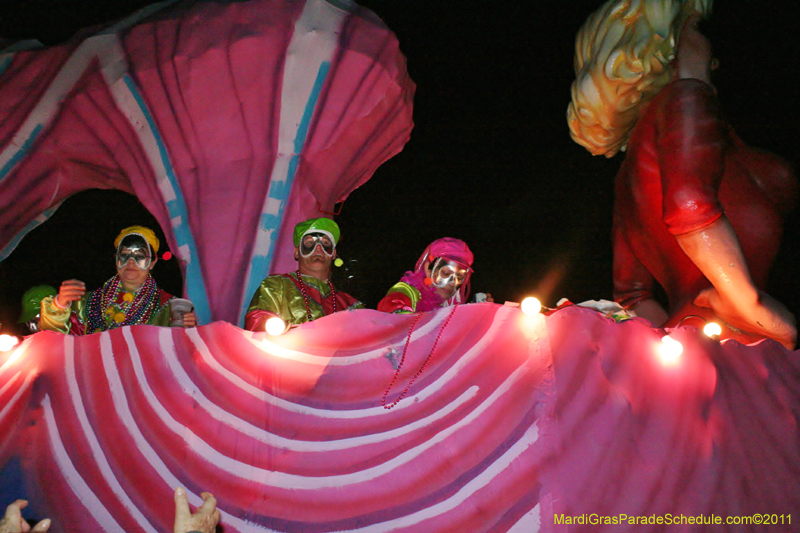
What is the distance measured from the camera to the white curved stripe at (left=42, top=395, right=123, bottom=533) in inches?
67.7

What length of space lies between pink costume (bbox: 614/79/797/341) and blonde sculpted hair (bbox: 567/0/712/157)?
17 cm

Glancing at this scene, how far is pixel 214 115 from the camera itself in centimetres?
318

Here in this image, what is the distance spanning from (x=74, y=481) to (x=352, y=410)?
75 cm

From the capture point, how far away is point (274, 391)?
1.83m

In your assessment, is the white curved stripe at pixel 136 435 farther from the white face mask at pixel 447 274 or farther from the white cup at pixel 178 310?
the white face mask at pixel 447 274

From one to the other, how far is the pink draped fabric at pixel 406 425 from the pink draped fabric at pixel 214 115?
1176mm

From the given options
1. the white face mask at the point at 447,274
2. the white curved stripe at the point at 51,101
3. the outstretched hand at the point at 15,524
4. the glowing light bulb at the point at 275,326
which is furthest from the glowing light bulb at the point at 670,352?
the white curved stripe at the point at 51,101

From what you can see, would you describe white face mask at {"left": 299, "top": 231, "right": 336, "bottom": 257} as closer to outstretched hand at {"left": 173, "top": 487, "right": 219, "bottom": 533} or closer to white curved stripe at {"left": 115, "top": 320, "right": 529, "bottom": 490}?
white curved stripe at {"left": 115, "top": 320, "right": 529, "bottom": 490}

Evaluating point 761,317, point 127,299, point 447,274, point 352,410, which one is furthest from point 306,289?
point 761,317

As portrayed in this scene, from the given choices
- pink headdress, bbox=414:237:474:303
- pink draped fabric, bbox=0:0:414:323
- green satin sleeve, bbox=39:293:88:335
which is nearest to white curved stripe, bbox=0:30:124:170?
pink draped fabric, bbox=0:0:414:323

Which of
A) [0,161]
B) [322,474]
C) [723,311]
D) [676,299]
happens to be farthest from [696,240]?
[0,161]

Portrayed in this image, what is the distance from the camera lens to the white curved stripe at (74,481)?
172cm

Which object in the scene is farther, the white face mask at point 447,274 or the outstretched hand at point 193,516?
the white face mask at point 447,274

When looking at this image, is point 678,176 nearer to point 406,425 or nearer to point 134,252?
point 406,425
